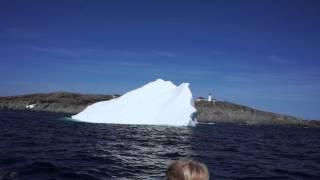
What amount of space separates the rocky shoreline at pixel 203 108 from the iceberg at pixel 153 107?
5076 cm

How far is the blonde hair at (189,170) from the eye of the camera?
4016 mm

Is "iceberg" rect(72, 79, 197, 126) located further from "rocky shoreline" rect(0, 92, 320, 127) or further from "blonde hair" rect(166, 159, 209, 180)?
"blonde hair" rect(166, 159, 209, 180)

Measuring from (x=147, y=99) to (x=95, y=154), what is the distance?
124ft

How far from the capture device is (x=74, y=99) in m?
134

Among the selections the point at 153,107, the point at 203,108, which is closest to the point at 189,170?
the point at 153,107

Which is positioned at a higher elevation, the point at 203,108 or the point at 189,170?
the point at 203,108

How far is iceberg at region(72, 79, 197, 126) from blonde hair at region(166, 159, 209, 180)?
174 ft

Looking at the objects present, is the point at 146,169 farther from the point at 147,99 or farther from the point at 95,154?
the point at 147,99

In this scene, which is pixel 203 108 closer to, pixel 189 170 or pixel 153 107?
pixel 153 107

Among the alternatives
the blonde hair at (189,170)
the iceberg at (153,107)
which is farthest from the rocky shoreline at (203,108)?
the blonde hair at (189,170)

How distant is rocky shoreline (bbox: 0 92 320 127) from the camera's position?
113m

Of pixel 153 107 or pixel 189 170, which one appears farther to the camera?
→ pixel 153 107

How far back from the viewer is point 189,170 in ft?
13.2

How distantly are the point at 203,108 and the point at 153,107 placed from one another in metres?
58.2
